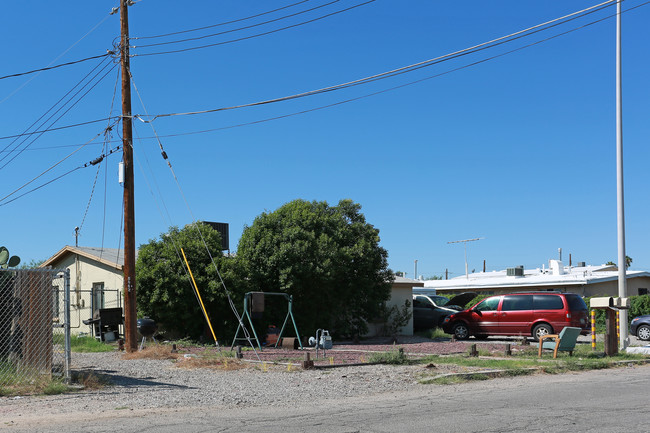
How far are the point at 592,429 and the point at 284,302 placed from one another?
17.5m

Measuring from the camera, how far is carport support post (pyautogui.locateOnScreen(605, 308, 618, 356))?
17688 mm

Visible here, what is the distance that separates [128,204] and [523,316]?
45.6 feet

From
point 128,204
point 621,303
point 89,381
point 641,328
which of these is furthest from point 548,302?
point 89,381

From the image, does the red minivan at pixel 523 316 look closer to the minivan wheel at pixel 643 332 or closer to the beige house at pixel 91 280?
the minivan wheel at pixel 643 332

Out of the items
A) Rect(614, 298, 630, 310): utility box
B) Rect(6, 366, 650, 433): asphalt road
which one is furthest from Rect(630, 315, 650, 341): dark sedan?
Rect(6, 366, 650, 433): asphalt road

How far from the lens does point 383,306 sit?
1104 inches

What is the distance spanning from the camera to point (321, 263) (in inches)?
969

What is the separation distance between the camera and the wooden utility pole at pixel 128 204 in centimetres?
1848

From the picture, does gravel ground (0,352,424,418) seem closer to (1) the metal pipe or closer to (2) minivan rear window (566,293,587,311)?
(1) the metal pipe

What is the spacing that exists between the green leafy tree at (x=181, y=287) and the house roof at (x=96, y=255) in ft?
4.80

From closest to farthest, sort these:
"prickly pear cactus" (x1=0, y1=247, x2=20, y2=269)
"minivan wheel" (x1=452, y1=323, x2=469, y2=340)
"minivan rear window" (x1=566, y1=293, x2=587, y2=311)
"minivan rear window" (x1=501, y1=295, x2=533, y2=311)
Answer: "prickly pear cactus" (x1=0, y1=247, x2=20, y2=269) → "minivan rear window" (x1=566, y1=293, x2=587, y2=311) → "minivan rear window" (x1=501, y1=295, x2=533, y2=311) → "minivan wheel" (x1=452, y1=323, x2=469, y2=340)

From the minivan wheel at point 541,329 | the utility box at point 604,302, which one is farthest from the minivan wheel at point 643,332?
the utility box at point 604,302

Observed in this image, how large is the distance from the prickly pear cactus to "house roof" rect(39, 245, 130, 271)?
10541 mm

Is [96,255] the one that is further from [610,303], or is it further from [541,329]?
[610,303]
